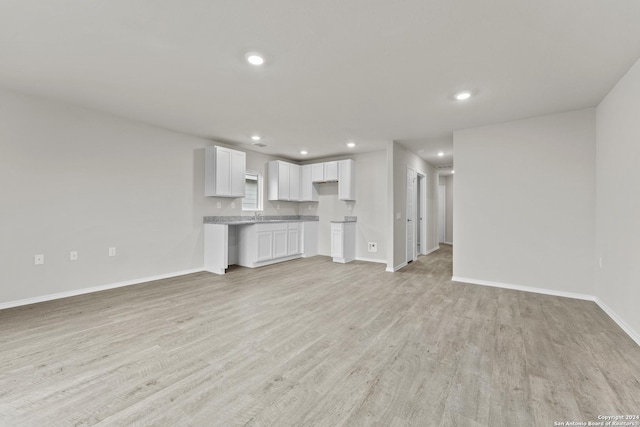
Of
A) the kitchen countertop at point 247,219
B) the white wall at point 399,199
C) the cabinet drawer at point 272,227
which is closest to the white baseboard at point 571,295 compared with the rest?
the white wall at point 399,199

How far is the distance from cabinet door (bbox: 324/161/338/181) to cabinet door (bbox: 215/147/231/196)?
2.36 meters

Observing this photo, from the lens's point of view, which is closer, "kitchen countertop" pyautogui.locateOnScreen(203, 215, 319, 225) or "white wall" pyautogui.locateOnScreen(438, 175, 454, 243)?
"kitchen countertop" pyautogui.locateOnScreen(203, 215, 319, 225)

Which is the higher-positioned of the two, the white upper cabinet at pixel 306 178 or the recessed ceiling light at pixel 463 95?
the recessed ceiling light at pixel 463 95

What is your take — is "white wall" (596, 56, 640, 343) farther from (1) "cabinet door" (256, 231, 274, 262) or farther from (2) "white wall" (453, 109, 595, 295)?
(1) "cabinet door" (256, 231, 274, 262)

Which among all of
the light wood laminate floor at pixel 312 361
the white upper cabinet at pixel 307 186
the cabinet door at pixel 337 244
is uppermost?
the white upper cabinet at pixel 307 186

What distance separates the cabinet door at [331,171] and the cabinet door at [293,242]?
4.91 feet

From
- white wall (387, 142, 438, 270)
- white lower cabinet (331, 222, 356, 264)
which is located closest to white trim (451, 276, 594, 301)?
white wall (387, 142, 438, 270)

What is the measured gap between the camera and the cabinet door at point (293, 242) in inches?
242

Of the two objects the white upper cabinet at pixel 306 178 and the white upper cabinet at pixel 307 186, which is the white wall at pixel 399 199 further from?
the white upper cabinet at pixel 307 186

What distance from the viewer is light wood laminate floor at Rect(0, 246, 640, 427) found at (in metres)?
1.53

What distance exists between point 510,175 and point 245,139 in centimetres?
452

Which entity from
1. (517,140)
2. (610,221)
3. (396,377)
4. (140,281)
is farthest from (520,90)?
(140,281)

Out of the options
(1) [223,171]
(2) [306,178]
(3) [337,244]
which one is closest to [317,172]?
(2) [306,178]

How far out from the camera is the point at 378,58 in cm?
244
